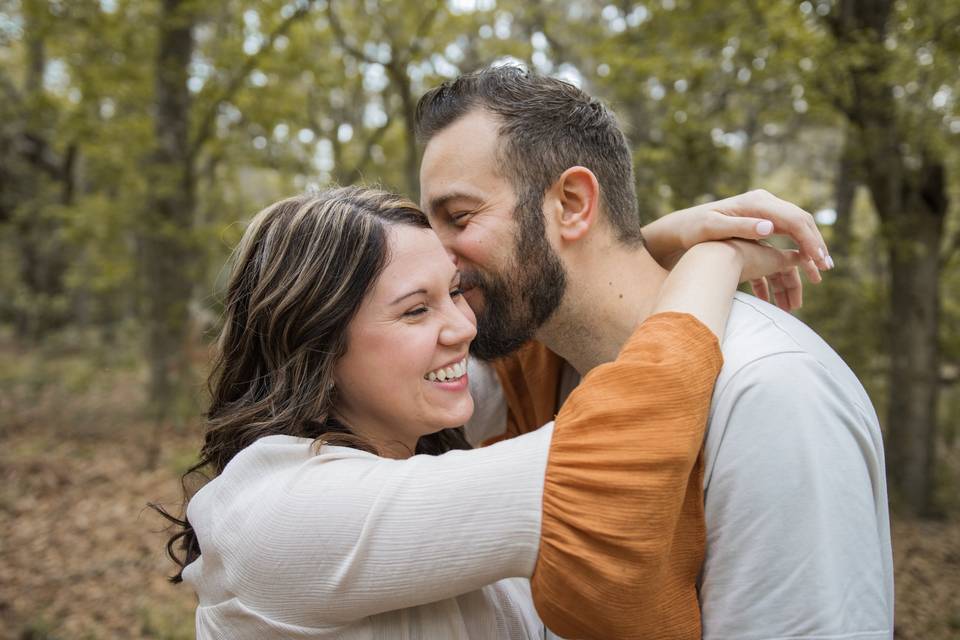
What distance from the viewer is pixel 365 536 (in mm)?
1430

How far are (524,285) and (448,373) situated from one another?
1.30 feet

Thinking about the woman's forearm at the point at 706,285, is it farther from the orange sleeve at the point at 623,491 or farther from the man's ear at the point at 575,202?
the man's ear at the point at 575,202

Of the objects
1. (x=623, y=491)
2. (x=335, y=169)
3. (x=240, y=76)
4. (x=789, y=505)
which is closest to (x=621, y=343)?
(x=789, y=505)

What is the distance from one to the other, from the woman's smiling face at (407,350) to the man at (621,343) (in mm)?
267

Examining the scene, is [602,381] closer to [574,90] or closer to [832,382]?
[832,382]

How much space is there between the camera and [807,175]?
1830 centimetres

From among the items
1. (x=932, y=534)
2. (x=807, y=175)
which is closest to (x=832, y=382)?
(x=932, y=534)

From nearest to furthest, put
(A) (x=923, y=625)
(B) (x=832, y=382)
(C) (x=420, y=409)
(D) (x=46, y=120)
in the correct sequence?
1. (B) (x=832, y=382)
2. (C) (x=420, y=409)
3. (A) (x=923, y=625)
4. (D) (x=46, y=120)

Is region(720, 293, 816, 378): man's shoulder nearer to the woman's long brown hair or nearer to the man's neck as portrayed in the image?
the man's neck

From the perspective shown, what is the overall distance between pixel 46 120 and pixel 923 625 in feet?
37.7

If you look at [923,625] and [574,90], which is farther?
[923,625]

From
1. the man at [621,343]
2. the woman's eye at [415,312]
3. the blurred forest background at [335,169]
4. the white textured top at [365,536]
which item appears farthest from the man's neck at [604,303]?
the blurred forest background at [335,169]

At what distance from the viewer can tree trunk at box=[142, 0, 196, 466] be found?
8.89 m

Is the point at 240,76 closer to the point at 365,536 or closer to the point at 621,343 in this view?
the point at 621,343
